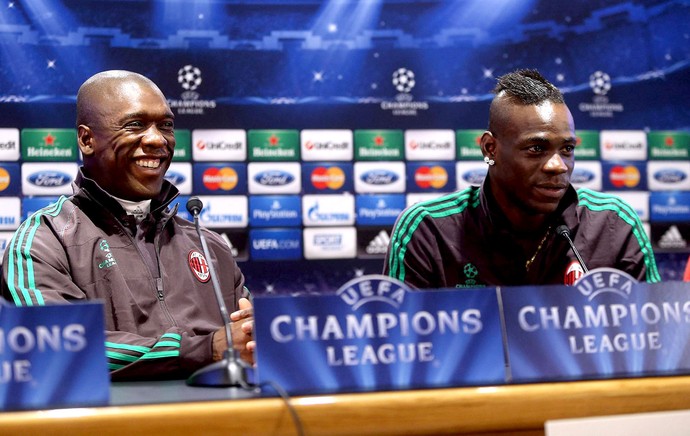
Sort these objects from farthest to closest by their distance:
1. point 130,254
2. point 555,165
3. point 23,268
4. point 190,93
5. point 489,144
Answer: point 190,93 < point 489,144 < point 555,165 < point 130,254 < point 23,268

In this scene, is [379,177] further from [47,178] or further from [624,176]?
[47,178]

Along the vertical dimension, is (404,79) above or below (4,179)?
above

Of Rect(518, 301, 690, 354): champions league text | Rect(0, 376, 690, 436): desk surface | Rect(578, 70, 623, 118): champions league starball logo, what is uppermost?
Rect(578, 70, 623, 118): champions league starball logo

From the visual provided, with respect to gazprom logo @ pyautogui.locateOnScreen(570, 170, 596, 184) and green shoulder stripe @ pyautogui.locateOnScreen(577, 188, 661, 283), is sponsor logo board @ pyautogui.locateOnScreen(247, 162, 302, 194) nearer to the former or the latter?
gazprom logo @ pyautogui.locateOnScreen(570, 170, 596, 184)

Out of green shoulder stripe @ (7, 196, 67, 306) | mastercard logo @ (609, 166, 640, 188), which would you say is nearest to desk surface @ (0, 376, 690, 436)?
green shoulder stripe @ (7, 196, 67, 306)

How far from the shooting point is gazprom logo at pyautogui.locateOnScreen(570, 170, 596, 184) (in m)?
3.54

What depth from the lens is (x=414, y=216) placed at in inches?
82.0

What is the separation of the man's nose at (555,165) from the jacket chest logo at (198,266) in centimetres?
91

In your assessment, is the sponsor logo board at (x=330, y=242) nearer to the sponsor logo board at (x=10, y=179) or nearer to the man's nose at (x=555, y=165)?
the sponsor logo board at (x=10, y=179)

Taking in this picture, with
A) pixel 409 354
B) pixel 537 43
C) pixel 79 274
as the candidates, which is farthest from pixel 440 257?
pixel 537 43

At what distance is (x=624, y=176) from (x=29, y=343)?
10.5 ft

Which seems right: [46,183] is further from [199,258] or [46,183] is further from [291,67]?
[199,258]

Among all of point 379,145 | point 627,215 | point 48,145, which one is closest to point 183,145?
point 48,145

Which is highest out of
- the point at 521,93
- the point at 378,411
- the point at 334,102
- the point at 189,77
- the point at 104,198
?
the point at 189,77
